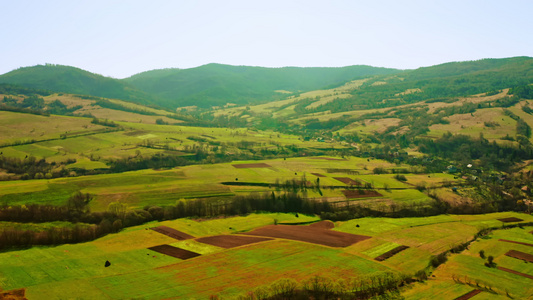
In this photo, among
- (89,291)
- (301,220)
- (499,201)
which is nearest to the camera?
(89,291)

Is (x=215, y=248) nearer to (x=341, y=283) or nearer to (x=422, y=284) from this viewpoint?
(x=341, y=283)

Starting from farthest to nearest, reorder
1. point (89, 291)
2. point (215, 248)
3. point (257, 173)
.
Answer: point (257, 173) < point (215, 248) < point (89, 291)

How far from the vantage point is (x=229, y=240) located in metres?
104

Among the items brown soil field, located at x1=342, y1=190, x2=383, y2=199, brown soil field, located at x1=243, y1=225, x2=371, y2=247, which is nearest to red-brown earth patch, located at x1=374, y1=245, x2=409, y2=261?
brown soil field, located at x1=243, y1=225, x2=371, y2=247

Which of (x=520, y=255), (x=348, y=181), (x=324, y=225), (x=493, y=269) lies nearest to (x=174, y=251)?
(x=324, y=225)

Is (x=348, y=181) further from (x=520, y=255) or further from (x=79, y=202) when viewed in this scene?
(x=79, y=202)

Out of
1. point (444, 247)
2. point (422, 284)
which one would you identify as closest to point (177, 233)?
point (422, 284)

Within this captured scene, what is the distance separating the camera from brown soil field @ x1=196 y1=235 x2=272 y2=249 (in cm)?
9975

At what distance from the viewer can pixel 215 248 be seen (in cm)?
9662

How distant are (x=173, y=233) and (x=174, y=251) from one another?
595 inches

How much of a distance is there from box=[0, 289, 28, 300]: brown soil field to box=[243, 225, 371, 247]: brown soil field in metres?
60.4

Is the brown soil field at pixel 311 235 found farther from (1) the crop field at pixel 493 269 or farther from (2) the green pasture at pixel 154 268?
(1) the crop field at pixel 493 269

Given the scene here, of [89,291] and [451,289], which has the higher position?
[89,291]

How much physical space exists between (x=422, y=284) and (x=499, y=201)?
105 meters
